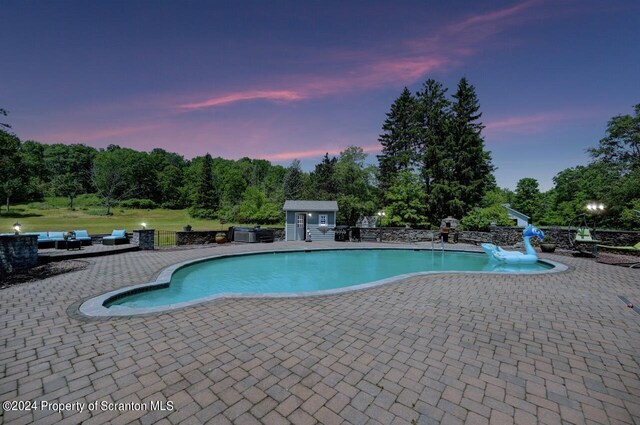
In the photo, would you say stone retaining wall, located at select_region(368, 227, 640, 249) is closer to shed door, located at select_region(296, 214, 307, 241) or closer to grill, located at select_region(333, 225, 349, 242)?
grill, located at select_region(333, 225, 349, 242)

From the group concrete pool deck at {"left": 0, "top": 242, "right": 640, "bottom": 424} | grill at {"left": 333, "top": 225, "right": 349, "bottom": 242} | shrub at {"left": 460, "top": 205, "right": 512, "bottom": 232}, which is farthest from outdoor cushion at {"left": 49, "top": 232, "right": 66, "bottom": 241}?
shrub at {"left": 460, "top": 205, "right": 512, "bottom": 232}

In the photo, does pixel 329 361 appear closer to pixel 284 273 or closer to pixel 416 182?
pixel 284 273

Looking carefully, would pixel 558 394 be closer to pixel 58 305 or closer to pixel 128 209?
pixel 58 305

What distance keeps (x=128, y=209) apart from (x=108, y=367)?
59.1 meters

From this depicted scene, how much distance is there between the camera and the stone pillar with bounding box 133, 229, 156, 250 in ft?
44.4

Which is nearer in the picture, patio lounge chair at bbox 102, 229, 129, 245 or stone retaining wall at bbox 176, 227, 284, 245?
patio lounge chair at bbox 102, 229, 129, 245

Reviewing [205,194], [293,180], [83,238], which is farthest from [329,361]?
[205,194]

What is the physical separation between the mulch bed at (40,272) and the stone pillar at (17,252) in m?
0.38

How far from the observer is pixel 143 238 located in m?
13.6

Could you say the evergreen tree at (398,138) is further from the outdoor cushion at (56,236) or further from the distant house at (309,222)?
the outdoor cushion at (56,236)

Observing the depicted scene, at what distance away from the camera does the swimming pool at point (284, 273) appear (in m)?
6.15

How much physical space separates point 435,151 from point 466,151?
349cm

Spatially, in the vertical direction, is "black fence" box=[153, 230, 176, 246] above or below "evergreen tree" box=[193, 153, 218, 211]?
below

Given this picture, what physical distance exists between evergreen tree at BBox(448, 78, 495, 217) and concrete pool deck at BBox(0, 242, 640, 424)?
919 inches
